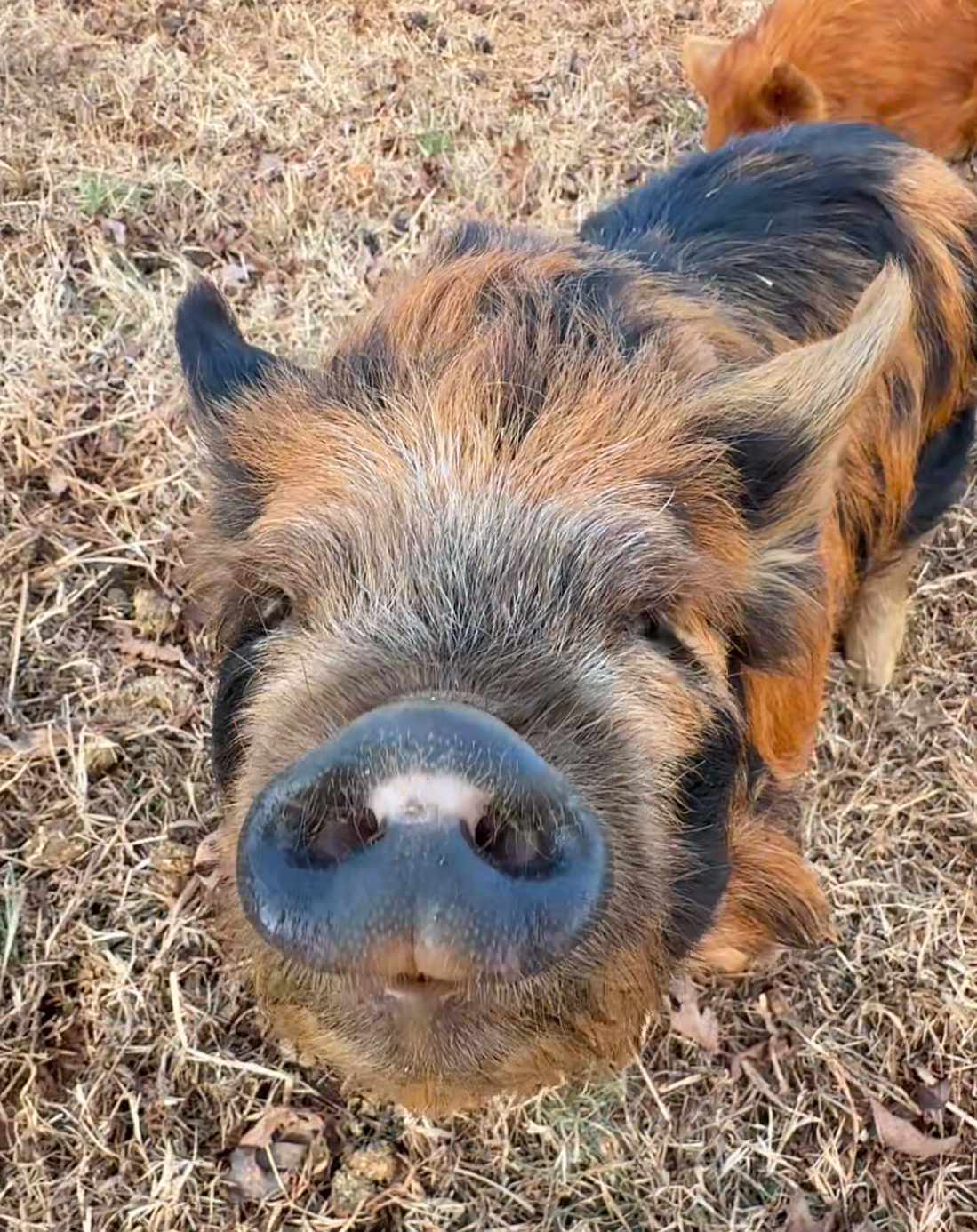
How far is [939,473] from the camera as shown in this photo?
11.9 feet

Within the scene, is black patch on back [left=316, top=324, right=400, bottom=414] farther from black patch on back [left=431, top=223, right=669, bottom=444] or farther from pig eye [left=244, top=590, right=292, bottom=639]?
pig eye [left=244, top=590, right=292, bottom=639]

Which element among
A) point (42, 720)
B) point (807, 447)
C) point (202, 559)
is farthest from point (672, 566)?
point (42, 720)

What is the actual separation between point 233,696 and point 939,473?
2.68m

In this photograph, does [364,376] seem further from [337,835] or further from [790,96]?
[790,96]

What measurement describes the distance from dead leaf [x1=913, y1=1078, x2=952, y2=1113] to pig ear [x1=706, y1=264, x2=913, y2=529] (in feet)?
6.86

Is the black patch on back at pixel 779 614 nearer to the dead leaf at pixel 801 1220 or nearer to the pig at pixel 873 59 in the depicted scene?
the dead leaf at pixel 801 1220

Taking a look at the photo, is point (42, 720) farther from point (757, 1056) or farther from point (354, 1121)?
point (757, 1056)

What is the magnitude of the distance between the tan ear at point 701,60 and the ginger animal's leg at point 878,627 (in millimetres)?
2727

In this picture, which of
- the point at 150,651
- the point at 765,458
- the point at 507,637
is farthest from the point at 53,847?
the point at 765,458

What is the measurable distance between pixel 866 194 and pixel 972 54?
2757 mm

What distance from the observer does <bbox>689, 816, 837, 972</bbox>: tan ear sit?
2547 millimetres

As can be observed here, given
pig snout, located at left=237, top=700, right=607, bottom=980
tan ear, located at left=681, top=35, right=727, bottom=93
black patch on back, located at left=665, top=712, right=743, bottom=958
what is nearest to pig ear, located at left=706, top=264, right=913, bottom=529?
black patch on back, located at left=665, top=712, right=743, bottom=958

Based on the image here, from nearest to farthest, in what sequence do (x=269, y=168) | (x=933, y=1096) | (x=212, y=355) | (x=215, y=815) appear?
1. (x=212, y=355)
2. (x=933, y=1096)
3. (x=215, y=815)
4. (x=269, y=168)

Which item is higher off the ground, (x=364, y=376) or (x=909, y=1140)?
(x=364, y=376)
